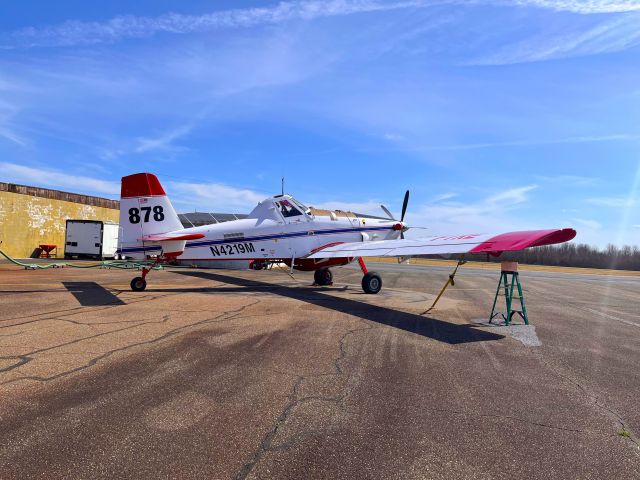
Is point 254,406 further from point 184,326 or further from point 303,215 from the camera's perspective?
point 303,215

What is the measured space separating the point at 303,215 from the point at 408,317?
24.1 feet

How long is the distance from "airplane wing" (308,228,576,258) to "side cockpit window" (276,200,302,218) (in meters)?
1.87

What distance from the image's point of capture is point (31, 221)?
1319 inches

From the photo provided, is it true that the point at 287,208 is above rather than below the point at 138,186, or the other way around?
below

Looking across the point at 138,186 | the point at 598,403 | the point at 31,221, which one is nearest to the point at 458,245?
the point at 598,403

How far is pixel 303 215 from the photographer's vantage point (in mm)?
16234

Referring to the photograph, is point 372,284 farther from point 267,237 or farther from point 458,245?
point 458,245

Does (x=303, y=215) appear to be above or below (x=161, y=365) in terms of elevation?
above

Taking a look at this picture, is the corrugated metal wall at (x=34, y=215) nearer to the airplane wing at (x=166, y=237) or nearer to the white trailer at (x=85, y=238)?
the white trailer at (x=85, y=238)

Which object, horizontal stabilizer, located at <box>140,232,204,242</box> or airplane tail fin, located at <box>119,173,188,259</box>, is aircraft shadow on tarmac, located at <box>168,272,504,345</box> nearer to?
airplane tail fin, located at <box>119,173,188,259</box>

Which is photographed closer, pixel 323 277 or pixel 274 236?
pixel 274 236

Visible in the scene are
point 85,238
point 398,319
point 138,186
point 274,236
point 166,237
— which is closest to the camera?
point 398,319

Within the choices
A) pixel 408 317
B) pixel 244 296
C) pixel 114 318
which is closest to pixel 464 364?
pixel 408 317

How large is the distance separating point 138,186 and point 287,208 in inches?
217
